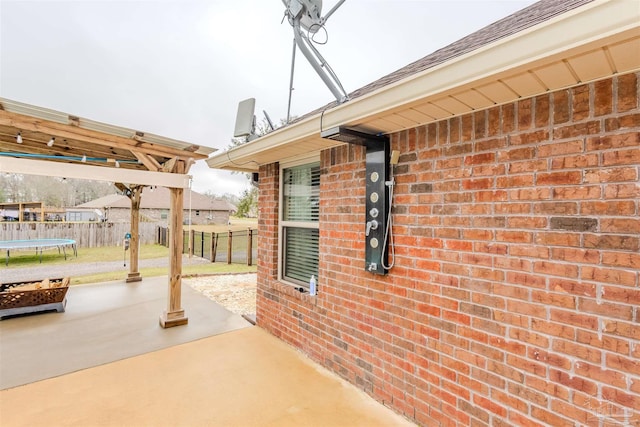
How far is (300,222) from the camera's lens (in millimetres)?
4016

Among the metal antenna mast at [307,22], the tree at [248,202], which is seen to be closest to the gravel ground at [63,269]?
the tree at [248,202]

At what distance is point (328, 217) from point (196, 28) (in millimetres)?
8343

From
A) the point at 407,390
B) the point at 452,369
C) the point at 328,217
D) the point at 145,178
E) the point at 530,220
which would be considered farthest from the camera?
the point at 145,178

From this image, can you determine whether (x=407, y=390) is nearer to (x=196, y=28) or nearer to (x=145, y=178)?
(x=145, y=178)

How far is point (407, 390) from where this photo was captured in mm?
2525

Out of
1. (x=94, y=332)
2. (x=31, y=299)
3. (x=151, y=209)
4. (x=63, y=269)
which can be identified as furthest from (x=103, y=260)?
(x=151, y=209)

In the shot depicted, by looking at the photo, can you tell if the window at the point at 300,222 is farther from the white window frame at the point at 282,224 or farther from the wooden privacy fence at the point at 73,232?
the wooden privacy fence at the point at 73,232

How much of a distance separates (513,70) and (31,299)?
7.41 meters

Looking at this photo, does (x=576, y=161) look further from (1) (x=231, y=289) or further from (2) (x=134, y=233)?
(2) (x=134, y=233)

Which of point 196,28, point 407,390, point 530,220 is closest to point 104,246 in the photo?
point 196,28

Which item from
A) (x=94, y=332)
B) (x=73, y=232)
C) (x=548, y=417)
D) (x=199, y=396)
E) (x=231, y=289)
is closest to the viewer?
(x=548, y=417)

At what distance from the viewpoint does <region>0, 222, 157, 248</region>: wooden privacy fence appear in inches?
528

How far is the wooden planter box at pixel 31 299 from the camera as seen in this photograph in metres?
4.96

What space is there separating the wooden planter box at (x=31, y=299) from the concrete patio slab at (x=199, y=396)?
2837mm
